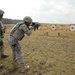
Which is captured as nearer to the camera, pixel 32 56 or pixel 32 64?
pixel 32 64

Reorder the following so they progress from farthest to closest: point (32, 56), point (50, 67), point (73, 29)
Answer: point (73, 29)
point (32, 56)
point (50, 67)

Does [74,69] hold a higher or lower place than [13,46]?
lower

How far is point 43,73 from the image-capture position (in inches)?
320

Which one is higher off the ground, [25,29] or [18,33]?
[25,29]

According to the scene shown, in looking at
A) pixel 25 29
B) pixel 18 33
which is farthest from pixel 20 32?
pixel 25 29

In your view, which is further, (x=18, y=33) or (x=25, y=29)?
(x=18, y=33)

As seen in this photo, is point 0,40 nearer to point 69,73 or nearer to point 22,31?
point 22,31

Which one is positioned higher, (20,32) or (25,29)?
(25,29)

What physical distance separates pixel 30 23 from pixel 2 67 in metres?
2.33

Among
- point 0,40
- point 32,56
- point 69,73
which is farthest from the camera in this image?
point 32,56

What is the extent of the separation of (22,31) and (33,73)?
1659mm

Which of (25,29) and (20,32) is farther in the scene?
(20,32)

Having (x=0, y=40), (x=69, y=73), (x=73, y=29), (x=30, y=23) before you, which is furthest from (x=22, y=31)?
(x=73, y=29)

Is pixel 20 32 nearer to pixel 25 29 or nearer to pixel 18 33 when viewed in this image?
pixel 18 33
